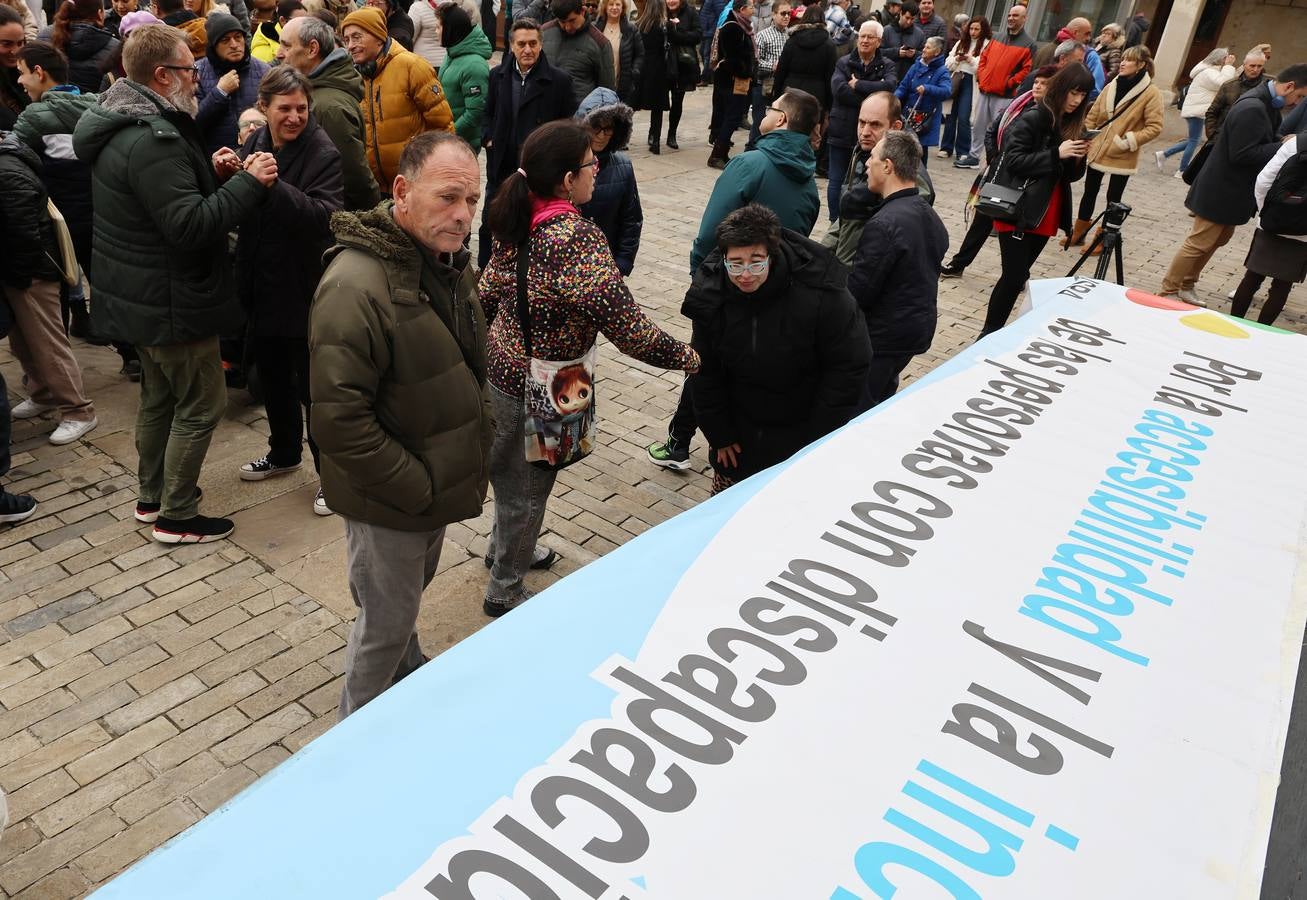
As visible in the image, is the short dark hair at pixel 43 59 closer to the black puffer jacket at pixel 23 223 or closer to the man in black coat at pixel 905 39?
the black puffer jacket at pixel 23 223

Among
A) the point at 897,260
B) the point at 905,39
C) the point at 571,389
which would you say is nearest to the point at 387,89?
the point at 571,389

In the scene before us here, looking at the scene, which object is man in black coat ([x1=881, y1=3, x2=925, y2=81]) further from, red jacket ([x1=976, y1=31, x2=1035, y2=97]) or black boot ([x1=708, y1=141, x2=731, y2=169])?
black boot ([x1=708, y1=141, x2=731, y2=169])

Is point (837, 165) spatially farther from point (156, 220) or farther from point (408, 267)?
point (408, 267)

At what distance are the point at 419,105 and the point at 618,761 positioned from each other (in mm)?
5272

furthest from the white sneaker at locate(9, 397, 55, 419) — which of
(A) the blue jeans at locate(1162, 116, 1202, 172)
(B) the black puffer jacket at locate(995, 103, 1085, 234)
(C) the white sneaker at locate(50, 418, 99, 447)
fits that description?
(A) the blue jeans at locate(1162, 116, 1202, 172)

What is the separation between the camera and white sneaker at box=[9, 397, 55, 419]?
5180mm

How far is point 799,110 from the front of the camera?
485 cm

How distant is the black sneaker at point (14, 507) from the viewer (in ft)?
14.1

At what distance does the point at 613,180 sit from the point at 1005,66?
8.74 m

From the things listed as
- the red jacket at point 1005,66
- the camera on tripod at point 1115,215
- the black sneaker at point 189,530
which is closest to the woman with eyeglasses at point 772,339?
the black sneaker at point 189,530

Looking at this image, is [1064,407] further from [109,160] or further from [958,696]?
[109,160]

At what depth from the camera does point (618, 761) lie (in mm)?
1607

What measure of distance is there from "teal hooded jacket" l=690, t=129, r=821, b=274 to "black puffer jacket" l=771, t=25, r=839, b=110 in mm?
5755

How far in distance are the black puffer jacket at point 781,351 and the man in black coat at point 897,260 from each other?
56 cm
